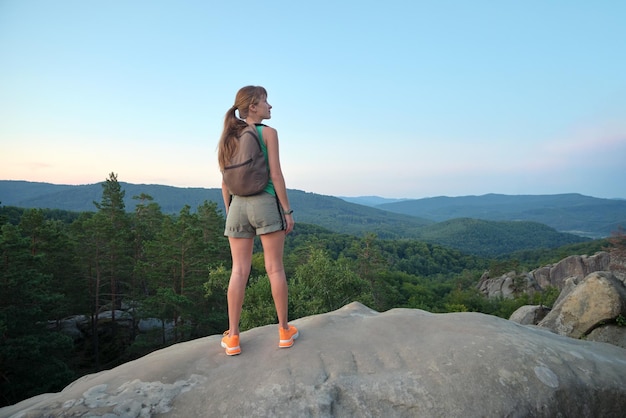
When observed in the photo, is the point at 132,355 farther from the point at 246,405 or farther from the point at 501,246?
the point at 501,246

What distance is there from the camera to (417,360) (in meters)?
4.41

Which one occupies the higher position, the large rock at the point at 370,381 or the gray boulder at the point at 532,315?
the large rock at the point at 370,381

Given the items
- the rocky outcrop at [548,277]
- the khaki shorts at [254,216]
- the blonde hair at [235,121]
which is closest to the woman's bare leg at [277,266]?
the khaki shorts at [254,216]

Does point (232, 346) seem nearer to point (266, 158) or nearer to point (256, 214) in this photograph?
point (256, 214)

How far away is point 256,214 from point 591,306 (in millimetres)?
12438

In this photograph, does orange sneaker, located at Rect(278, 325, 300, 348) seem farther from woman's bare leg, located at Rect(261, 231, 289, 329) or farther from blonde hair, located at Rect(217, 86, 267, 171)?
blonde hair, located at Rect(217, 86, 267, 171)

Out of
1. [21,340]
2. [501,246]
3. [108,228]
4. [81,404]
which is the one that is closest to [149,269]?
[108,228]

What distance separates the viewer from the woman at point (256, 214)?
176 inches

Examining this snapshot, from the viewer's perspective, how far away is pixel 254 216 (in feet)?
14.6

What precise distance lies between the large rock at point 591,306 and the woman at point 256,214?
441 inches

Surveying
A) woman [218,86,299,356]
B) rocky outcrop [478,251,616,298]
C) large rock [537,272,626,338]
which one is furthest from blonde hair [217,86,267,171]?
rocky outcrop [478,251,616,298]

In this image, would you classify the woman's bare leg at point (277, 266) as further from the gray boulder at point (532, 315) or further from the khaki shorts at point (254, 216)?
the gray boulder at point (532, 315)

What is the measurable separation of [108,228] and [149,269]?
188 inches

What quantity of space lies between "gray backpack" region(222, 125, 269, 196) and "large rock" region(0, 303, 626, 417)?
220 cm
